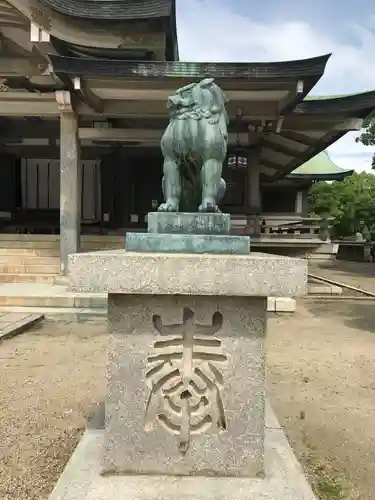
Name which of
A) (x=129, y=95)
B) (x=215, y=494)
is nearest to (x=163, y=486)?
(x=215, y=494)

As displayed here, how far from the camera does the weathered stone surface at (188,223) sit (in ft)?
8.59

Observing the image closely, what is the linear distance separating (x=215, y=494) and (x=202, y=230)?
1.38 meters

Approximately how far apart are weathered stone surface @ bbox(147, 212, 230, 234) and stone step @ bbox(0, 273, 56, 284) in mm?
7742

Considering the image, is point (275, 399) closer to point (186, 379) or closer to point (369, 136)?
point (186, 379)

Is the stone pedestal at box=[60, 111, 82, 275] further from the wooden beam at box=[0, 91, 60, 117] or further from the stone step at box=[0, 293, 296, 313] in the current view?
the stone step at box=[0, 293, 296, 313]

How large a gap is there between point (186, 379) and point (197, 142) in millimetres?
1445

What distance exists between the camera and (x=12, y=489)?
253 centimetres

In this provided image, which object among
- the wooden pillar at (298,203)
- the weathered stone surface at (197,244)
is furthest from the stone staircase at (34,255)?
the wooden pillar at (298,203)

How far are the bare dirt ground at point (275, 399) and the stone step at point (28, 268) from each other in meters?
3.40

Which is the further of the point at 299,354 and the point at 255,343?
the point at 299,354

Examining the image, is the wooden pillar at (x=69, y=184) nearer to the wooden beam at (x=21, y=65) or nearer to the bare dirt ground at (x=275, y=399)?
the wooden beam at (x=21, y=65)

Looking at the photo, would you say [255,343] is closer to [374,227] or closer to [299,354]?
[299,354]

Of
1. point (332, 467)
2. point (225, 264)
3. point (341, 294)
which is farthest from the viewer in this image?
point (341, 294)

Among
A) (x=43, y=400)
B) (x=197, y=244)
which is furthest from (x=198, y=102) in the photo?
(x=43, y=400)
